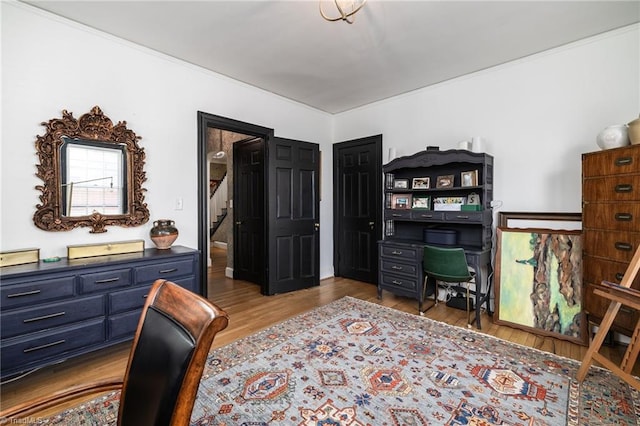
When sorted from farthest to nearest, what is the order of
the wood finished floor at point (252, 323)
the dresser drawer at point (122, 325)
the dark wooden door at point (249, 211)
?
the dark wooden door at point (249, 211) → the dresser drawer at point (122, 325) → the wood finished floor at point (252, 323)

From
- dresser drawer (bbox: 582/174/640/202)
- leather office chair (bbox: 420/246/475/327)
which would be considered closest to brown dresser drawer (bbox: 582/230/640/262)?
dresser drawer (bbox: 582/174/640/202)

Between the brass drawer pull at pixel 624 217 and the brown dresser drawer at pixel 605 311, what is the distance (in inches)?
23.5

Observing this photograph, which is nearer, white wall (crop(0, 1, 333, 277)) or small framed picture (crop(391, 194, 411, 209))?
white wall (crop(0, 1, 333, 277))

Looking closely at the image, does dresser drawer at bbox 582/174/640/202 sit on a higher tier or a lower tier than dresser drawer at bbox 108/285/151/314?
higher

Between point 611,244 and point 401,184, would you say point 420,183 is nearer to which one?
point 401,184

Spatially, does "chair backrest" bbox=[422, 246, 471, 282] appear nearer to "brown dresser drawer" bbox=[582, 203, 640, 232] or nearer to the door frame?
"brown dresser drawer" bbox=[582, 203, 640, 232]

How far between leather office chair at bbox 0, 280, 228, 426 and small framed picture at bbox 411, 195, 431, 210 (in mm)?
3299

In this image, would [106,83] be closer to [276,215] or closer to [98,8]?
[98,8]

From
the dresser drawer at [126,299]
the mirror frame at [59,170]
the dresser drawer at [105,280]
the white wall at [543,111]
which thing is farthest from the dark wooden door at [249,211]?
the white wall at [543,111]

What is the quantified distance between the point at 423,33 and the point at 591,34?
5.19 ft

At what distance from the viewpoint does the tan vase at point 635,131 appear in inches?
84.7

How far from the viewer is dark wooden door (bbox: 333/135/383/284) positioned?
4.47 metres

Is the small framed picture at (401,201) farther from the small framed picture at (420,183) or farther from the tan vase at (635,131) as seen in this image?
the tan vase at (635,131)

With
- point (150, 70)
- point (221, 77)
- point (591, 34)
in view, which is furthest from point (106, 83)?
point (591, 34)
